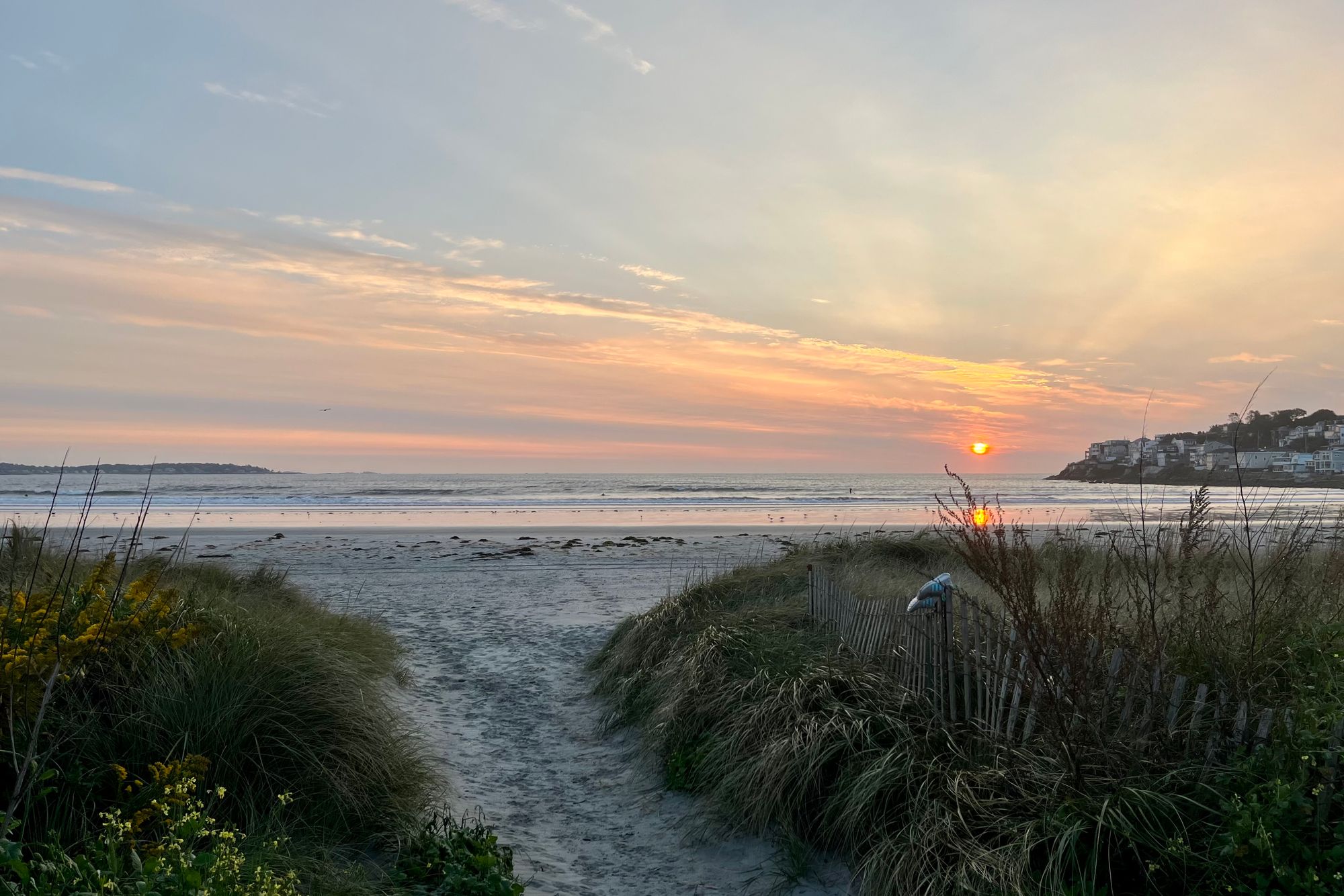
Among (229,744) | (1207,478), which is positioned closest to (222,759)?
(229,744)

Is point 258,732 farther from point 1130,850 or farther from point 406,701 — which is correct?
point 1130,850

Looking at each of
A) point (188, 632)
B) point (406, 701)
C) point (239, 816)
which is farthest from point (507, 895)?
point (406, 701)

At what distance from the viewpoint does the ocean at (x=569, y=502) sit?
121 ft

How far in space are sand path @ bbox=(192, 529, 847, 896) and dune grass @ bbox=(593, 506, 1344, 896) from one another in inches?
15.0

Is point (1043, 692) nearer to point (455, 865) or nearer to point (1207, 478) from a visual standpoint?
point (1207, 478)

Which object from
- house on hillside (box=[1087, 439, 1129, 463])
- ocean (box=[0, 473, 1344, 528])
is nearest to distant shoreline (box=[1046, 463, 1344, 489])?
house on hillside (box=[1087, 439, 1129, 463])

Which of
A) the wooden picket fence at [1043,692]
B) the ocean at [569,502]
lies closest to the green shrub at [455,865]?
the wooden picket fence at [1043,692]

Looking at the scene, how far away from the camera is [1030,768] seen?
4582mm

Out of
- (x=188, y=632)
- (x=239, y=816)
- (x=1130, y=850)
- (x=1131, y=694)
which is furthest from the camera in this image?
(x=188, y=632)

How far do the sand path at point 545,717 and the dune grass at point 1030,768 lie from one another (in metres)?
0.38

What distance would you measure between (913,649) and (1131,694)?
194cm

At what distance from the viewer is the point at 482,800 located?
6.33 m

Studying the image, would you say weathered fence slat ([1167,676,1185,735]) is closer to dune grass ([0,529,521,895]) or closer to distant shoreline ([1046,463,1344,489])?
distant shoreline ([1046,463,1344,489])

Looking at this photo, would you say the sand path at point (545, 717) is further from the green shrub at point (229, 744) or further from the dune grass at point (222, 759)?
the green shrub at point (229, 744)
